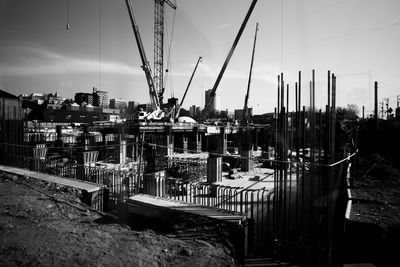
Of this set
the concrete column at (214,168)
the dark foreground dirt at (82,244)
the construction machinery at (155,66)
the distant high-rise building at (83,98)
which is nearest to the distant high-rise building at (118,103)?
the distant high-rise building at (83,98)

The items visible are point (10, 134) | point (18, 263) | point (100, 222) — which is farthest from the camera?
point (10, 134)

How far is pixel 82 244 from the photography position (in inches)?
177

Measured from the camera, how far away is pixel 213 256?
4281 mm

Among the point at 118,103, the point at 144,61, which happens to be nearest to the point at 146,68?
the point at 144,61

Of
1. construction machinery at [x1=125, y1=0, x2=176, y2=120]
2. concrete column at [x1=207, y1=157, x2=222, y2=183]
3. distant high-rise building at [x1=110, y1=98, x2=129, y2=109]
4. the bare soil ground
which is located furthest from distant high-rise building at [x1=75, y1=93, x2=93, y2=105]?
the bare soil ground

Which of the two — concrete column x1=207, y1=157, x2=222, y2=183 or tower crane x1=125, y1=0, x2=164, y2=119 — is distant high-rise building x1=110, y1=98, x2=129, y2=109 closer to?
tower crane x1=125, y1=0, x2=164, y2=119

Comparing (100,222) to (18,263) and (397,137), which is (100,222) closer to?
(18,263)

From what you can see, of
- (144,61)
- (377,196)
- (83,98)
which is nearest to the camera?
(377,196)

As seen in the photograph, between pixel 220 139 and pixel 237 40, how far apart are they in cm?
1424

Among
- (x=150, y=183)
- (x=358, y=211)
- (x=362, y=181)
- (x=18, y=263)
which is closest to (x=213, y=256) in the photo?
(x=18, y=263)

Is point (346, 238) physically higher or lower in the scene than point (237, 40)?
lower

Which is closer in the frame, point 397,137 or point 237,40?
point 397,137

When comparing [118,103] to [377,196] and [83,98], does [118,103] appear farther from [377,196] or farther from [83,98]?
[377,196]

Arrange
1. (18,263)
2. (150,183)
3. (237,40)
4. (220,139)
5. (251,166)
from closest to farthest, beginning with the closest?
(18,263), (150,183), (251,166), (237,40), (220,139)
